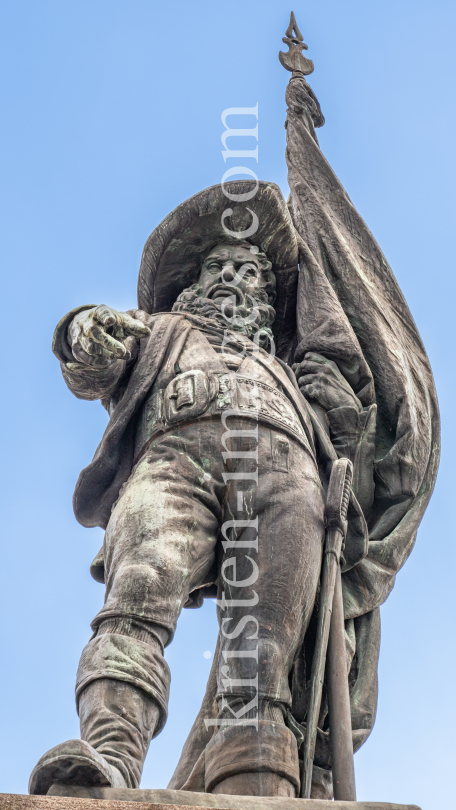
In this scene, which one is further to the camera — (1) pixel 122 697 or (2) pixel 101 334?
(2) pixel 101 334

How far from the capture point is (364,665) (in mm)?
6051

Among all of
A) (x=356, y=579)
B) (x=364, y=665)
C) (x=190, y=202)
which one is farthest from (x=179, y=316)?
(x=364, y=665)

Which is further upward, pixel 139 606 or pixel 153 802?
pixel 139 606

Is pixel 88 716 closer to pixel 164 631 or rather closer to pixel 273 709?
pixel 164 631

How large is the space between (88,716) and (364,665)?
6.77 feet

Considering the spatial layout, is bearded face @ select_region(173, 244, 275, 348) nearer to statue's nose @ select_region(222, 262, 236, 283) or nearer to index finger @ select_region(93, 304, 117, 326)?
statue's nose @ select_region(222, 262, 236, 283)

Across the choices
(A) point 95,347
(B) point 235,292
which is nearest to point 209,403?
(A) point 95,347

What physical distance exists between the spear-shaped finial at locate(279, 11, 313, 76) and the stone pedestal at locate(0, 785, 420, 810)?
18.7ft

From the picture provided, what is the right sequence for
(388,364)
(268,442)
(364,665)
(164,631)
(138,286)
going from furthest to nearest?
(138,286) < (388,364) < (364,665) < (268,442) < (164,631)

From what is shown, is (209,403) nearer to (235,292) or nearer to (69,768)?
(235,292)

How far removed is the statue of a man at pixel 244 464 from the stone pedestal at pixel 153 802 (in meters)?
0.06

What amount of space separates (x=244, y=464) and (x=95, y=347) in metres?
0.92

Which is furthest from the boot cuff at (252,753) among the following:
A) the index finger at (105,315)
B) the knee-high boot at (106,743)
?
the index finger at (105,315)

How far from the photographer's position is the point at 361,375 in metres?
6.61
